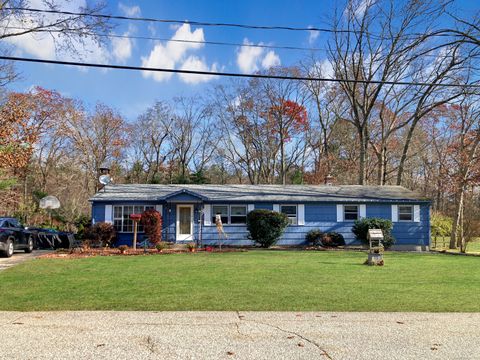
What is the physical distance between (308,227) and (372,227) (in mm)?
3343

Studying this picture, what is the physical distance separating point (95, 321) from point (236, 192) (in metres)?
18.2

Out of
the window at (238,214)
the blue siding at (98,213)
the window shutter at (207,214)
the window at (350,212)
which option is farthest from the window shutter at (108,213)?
the window at (350,212)

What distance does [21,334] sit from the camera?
18.4ft

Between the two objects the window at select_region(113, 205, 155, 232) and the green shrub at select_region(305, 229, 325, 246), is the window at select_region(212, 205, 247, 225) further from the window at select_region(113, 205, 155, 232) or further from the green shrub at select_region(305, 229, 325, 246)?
the window at select_region(113, 205, 155, 232)

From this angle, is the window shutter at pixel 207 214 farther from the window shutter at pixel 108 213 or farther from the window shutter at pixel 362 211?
the window shutter at pixel 362 211

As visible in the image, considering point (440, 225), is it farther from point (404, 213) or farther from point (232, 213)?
point (232, 213)

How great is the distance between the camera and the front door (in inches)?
901

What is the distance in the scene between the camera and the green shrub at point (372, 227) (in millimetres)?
21719

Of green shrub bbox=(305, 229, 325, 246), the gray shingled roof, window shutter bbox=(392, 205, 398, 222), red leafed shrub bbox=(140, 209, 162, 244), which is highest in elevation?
the gray shingled roof

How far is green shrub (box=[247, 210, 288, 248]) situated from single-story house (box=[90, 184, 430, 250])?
1.33m

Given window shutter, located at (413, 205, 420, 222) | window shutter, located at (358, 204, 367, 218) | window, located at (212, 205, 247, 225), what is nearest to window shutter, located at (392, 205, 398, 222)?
window shutter, located at (413, 205, 420, 222)

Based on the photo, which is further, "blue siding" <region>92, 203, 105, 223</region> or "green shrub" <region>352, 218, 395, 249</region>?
"blue siding" <region>92, 203, 105, 223</region>

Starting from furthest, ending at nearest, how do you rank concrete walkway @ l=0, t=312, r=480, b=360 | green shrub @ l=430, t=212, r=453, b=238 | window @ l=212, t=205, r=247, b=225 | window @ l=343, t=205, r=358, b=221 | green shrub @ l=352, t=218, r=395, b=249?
green shrub @ l=430, t=212, r=453, b=238 → window @ l=343, t=205, r=358, b=221 → window @ l=212, t=205, r=247, b=225 → green shrub @ l=352, t=218, r=395, b=249 → concrete walkway @ l=0, t=312, r=480, b=360

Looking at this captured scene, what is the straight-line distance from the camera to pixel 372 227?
21656 millimetres
